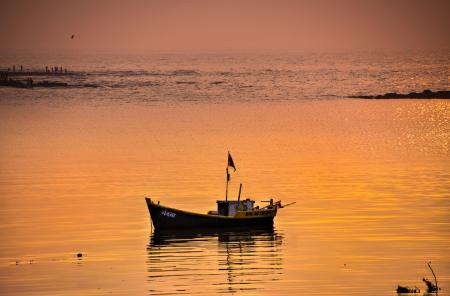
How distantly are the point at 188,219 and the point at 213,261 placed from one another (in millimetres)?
6638

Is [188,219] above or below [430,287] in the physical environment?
above

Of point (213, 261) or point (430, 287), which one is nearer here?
point (430, 287)

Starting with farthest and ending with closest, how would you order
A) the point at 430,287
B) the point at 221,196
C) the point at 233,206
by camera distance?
the point at 221,196 → the point at 233,206 → the point at 430,287

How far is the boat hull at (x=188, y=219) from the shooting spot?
51562 millimetres

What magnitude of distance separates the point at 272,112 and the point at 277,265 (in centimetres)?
8240

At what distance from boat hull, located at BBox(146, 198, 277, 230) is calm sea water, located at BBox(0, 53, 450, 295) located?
0.60 m

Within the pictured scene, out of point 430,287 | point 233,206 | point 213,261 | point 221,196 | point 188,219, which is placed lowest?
point 430,287

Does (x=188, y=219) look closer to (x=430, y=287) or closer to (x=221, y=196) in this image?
(x=221, y=196)

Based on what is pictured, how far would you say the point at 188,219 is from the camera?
51562mm

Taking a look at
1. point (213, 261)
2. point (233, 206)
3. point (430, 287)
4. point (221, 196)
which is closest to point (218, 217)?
point (233, 206)

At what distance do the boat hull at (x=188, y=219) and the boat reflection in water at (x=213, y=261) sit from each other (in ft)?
1.16

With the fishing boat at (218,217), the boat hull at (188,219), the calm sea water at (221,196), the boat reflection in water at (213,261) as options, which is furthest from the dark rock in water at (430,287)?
the boat hull at (188,219)

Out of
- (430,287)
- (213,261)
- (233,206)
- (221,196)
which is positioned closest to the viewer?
(430,287)

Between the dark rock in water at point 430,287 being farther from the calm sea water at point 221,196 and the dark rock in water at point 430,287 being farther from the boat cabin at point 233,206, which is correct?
the boat cabin at point 233,206
